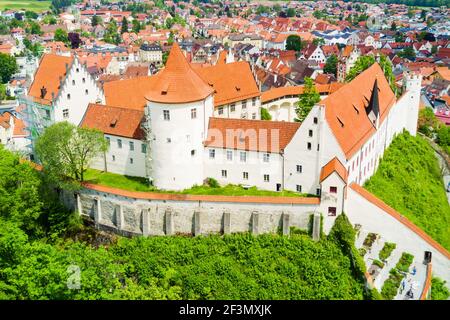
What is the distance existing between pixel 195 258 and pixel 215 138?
45.2 ft

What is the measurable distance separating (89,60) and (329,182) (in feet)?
421

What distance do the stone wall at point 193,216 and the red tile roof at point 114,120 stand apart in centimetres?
788

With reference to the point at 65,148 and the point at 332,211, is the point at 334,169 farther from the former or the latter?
the point at 65,148

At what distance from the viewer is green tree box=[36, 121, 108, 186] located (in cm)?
5789

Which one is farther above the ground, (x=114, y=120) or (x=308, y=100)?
(x=308, y=100)

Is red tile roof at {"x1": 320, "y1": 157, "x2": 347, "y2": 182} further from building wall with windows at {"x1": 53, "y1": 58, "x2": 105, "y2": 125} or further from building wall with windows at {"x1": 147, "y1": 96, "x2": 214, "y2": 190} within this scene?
building wall with windows at {"x1": 53, "y1": 58, "x2": 105, "y2": 125}

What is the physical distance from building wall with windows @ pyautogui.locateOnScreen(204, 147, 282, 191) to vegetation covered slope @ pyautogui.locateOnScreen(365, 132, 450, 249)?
11.3 meters

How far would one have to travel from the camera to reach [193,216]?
56.0 metres

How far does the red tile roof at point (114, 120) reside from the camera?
206 ft

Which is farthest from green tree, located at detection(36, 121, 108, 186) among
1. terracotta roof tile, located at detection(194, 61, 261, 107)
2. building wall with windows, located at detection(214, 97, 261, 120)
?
terracotta roof tile, located at detection(194, 61, 261, 107)

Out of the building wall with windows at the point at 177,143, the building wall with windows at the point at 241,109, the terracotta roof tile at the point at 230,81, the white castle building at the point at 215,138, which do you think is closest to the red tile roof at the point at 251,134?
the white castle building at the point at 215,138

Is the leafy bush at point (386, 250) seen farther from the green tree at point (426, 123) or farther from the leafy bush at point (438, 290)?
the green tree at point (426, 123)

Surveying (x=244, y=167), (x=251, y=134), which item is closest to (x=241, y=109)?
(x=251, y=134)
